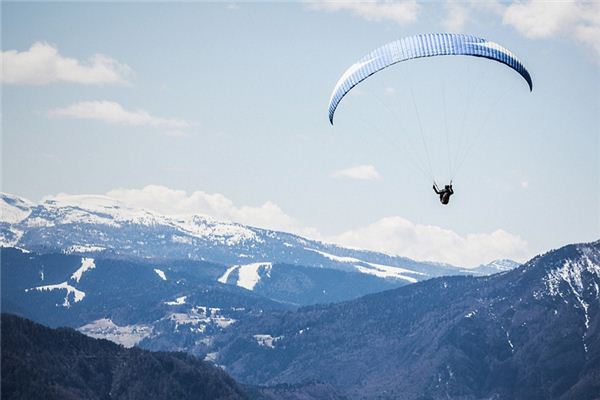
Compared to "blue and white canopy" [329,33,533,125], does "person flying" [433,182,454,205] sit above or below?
below

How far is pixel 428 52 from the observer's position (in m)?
114

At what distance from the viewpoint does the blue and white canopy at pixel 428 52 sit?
373 feet

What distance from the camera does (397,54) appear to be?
114375mm

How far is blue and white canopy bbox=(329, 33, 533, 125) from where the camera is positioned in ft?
373

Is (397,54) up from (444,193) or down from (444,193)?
up

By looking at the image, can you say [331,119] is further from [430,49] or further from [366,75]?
[430,49]

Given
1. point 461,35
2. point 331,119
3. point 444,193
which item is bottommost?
point 444,193

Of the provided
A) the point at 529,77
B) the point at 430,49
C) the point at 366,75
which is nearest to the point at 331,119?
the point at 366,75

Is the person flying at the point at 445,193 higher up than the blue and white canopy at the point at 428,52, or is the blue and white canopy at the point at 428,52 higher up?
the blue and white canopy at the point at 428,52

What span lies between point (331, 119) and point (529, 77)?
27.4 metres

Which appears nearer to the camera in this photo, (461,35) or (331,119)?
(461,35)

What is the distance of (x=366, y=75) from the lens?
118 m

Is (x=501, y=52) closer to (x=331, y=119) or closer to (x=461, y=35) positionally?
Answer: (x=461, y=35)

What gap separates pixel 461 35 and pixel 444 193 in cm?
2091
